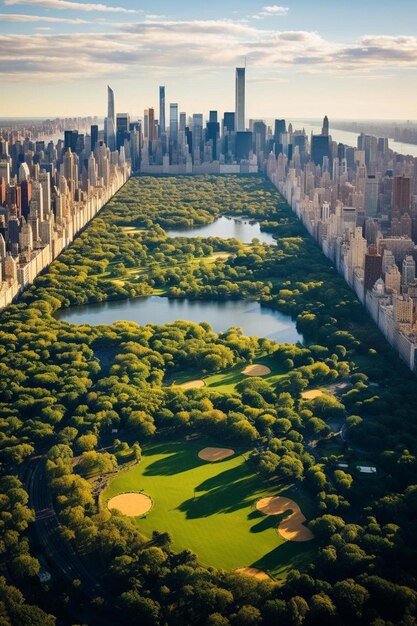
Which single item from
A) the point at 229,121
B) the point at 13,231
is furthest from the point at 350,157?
the point at 13,231

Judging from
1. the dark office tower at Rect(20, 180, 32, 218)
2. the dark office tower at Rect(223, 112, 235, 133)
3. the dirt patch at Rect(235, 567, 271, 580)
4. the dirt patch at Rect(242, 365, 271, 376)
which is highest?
the dark office tower at Rect(223, 112, 235, 133)

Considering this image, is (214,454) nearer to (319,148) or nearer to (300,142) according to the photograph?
(319,148)

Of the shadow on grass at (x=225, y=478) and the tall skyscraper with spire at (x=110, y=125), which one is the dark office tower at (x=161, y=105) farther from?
the shadow on grass at (x=225, y=478)

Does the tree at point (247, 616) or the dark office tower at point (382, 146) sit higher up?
the dark office tower at point (382, 146)

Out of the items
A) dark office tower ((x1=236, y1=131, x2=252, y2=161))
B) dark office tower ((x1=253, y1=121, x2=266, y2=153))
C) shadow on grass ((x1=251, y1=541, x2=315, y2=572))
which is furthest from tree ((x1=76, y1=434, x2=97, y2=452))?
dark office tower ((x1=253, y1=121, x2=266, y2=153))

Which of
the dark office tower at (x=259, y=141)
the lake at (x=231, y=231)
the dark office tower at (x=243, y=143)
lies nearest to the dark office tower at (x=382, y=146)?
the dark office tower at (x=243, y=143)

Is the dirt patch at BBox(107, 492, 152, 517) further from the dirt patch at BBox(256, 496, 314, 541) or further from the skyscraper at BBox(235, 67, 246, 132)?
the skyscraper at BBox(235, 67, 246, 132)
